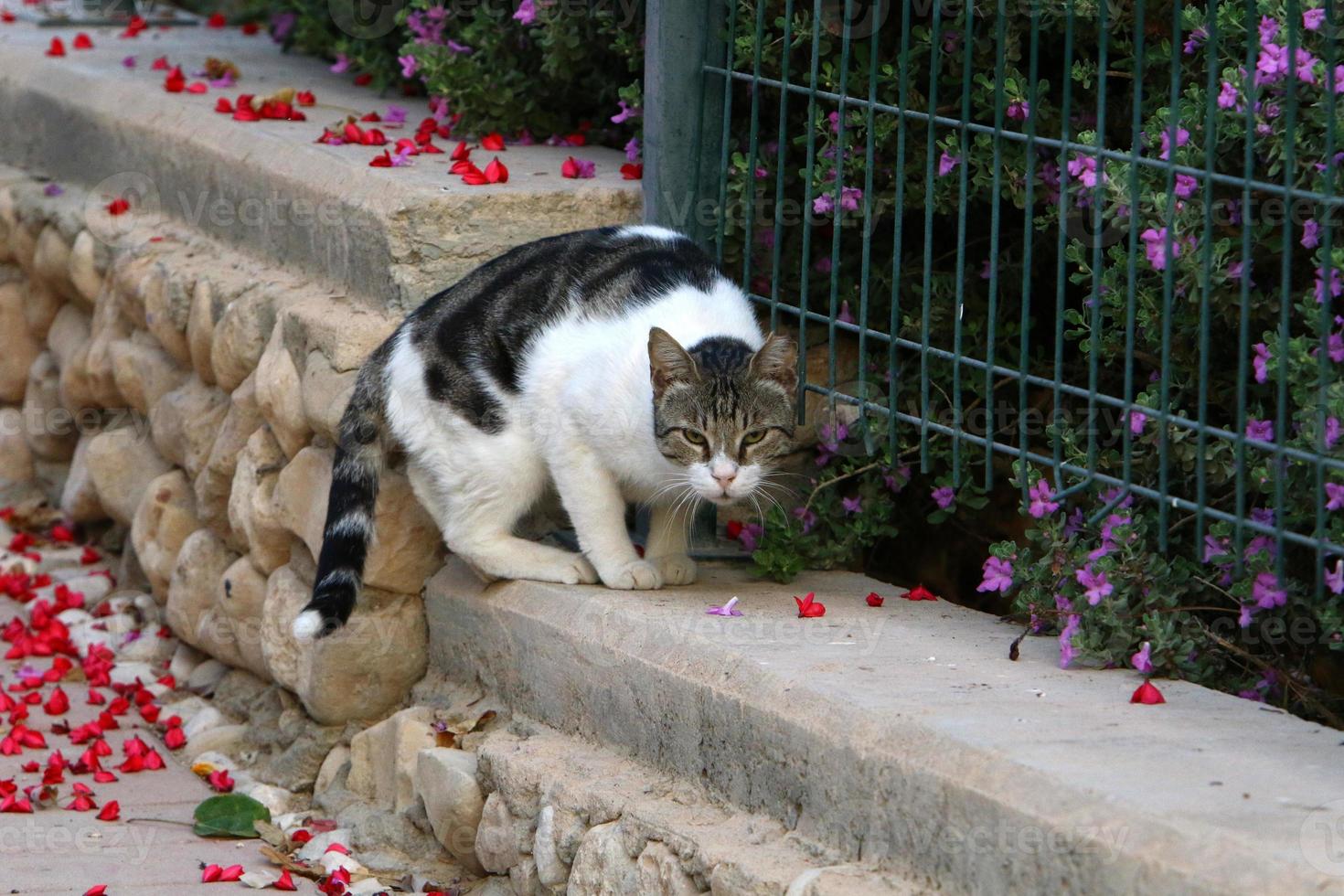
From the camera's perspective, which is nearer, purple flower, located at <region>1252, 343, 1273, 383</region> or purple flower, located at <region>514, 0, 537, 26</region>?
purple flower, located at <region>1252, 343, 1273, 383</region>

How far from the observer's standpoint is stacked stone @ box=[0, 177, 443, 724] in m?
4.66

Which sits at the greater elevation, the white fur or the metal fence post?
the metal fence post

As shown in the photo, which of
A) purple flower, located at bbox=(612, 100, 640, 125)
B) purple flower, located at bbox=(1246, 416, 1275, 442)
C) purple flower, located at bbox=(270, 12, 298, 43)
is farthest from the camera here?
purple flower, located at bbox=(270, 12, 298, 43)

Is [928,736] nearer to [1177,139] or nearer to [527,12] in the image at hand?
[1177,139]

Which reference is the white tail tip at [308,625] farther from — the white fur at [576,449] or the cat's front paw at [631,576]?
the cat's front paw at [631,576]

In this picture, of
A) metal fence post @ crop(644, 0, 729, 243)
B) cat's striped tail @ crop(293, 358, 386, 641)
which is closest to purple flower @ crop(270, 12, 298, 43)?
metal fence post @ crop(644, 0, 729, 243)

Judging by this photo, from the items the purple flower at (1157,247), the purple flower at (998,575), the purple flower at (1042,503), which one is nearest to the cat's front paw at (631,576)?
the purple flower at (998,575)

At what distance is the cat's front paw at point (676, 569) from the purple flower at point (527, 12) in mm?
1779

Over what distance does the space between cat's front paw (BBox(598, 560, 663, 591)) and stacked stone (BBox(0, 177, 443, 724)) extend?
26.6 inches

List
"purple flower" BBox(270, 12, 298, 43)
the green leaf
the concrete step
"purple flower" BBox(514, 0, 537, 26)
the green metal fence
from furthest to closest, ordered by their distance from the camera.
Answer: "purple flower" BBox(270, 12, 298, 43)
"purple flower" BBox(514, 0, 537, 26)
the concrete step
the green leaf
the green metal fence

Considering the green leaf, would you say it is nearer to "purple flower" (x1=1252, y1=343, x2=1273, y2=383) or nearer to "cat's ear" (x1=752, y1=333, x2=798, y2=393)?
"cat's ear" (x1=752, y1=333, x2=798, y2=393)

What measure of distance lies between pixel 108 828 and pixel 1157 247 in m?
2.86

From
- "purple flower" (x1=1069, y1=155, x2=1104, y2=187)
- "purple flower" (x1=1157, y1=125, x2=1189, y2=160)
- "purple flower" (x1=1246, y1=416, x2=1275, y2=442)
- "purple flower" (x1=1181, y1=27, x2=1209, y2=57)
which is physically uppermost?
"purple flower" (x1=1181, y1=27, x2=1209, y2=57)

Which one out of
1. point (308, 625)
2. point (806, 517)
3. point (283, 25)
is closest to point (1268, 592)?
point (806, 517)
